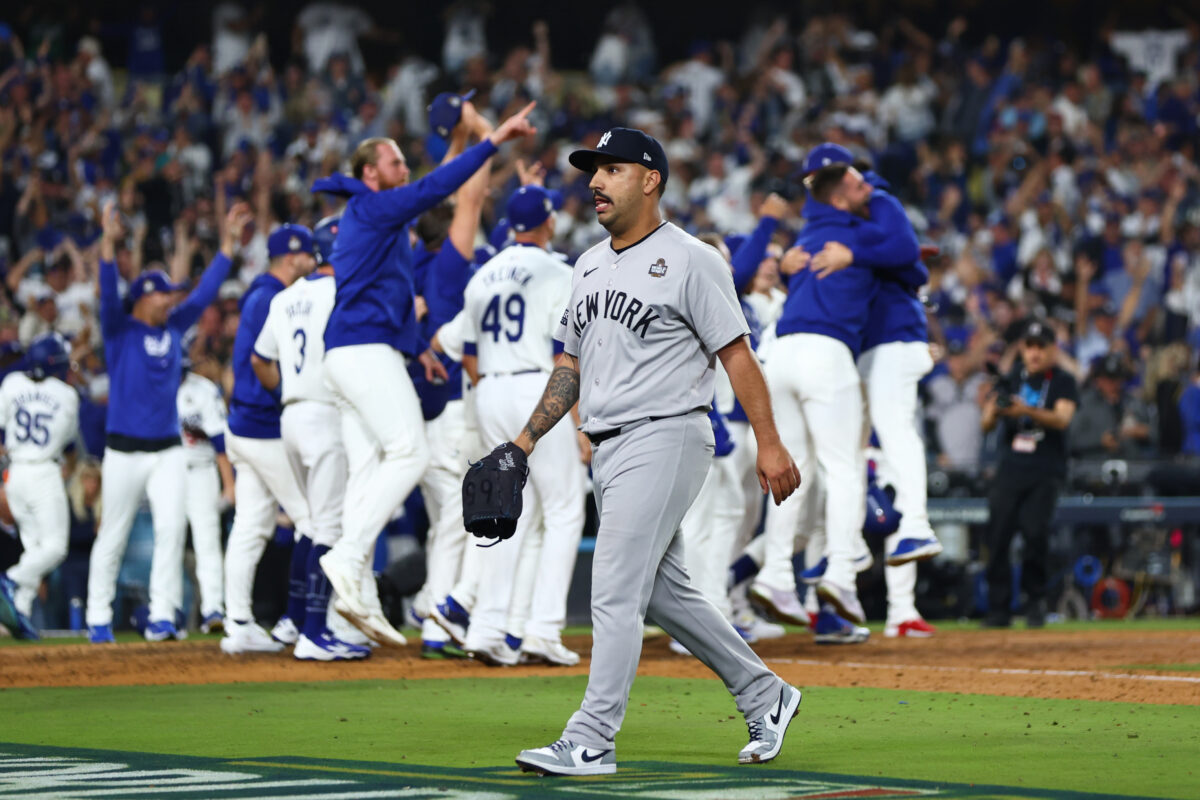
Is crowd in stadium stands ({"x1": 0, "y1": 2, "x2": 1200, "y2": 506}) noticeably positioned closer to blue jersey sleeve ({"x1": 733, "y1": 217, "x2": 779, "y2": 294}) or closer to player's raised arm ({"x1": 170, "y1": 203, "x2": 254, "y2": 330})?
player's raised arm ({"x1": 170, "y1": 203, "x2": 254, "y2": 330})

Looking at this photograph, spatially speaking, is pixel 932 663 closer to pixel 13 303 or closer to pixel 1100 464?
pixel 1100 464

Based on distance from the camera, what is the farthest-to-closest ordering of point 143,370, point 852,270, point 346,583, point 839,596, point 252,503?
point 143,370
point 252,503
point 852,270
point 839,596
point 346,583

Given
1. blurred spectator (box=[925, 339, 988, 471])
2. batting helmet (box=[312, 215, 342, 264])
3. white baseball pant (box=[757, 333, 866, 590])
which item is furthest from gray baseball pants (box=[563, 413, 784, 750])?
blurred spectator (box=[925, 339, 988, 471])

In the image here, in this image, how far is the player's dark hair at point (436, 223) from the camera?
11.0 metres

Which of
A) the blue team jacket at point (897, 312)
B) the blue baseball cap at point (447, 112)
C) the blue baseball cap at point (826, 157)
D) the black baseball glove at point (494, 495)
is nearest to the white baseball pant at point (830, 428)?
the blue team jacket at point (897, 312)

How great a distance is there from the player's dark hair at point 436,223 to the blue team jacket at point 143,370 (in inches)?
66.9

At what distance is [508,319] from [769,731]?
13.2ft

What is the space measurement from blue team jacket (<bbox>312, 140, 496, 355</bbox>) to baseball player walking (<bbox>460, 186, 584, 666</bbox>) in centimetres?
41

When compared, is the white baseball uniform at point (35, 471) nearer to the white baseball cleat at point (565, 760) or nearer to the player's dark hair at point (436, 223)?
the player's dark hair at point (436, 223)

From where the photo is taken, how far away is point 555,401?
5.71 meters

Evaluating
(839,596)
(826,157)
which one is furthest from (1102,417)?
(839,596)

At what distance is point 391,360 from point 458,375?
7.05ft

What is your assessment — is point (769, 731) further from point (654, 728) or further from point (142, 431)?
point (142, 431)

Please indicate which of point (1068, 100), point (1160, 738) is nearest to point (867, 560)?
point (1160, 738)
